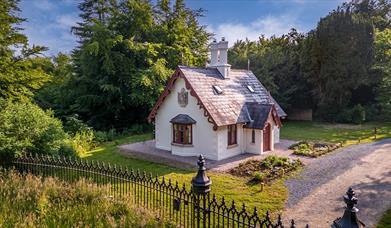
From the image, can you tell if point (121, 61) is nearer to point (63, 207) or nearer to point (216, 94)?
point (216, 94)

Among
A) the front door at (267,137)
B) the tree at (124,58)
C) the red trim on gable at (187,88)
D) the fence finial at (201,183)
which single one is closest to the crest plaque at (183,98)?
the red trim on gable at (187,88)

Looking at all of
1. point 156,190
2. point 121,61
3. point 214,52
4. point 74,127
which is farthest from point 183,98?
point 121,61

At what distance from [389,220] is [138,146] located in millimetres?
15469

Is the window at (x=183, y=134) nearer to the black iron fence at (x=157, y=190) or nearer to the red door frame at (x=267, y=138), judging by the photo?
the red door frame at (x=267, y=138)

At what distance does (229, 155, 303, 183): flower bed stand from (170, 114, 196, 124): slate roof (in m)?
4.07

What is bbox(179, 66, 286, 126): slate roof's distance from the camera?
17733mm

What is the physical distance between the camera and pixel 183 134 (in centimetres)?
1880

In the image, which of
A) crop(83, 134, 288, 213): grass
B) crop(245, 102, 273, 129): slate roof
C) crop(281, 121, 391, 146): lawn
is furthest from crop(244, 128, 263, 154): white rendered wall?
crop(281, 121, 391, 146): lawn

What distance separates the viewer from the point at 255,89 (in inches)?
904

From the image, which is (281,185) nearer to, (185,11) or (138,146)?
(138,146)

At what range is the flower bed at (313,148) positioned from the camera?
1892 centimetres

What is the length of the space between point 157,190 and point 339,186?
871 centimetres

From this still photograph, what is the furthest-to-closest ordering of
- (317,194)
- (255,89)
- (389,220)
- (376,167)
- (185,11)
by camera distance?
1. (185,11)
2. (255,89)
3. (376,167)
4. (317,194)
5. (389,220)

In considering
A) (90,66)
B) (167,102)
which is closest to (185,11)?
(90,66)
